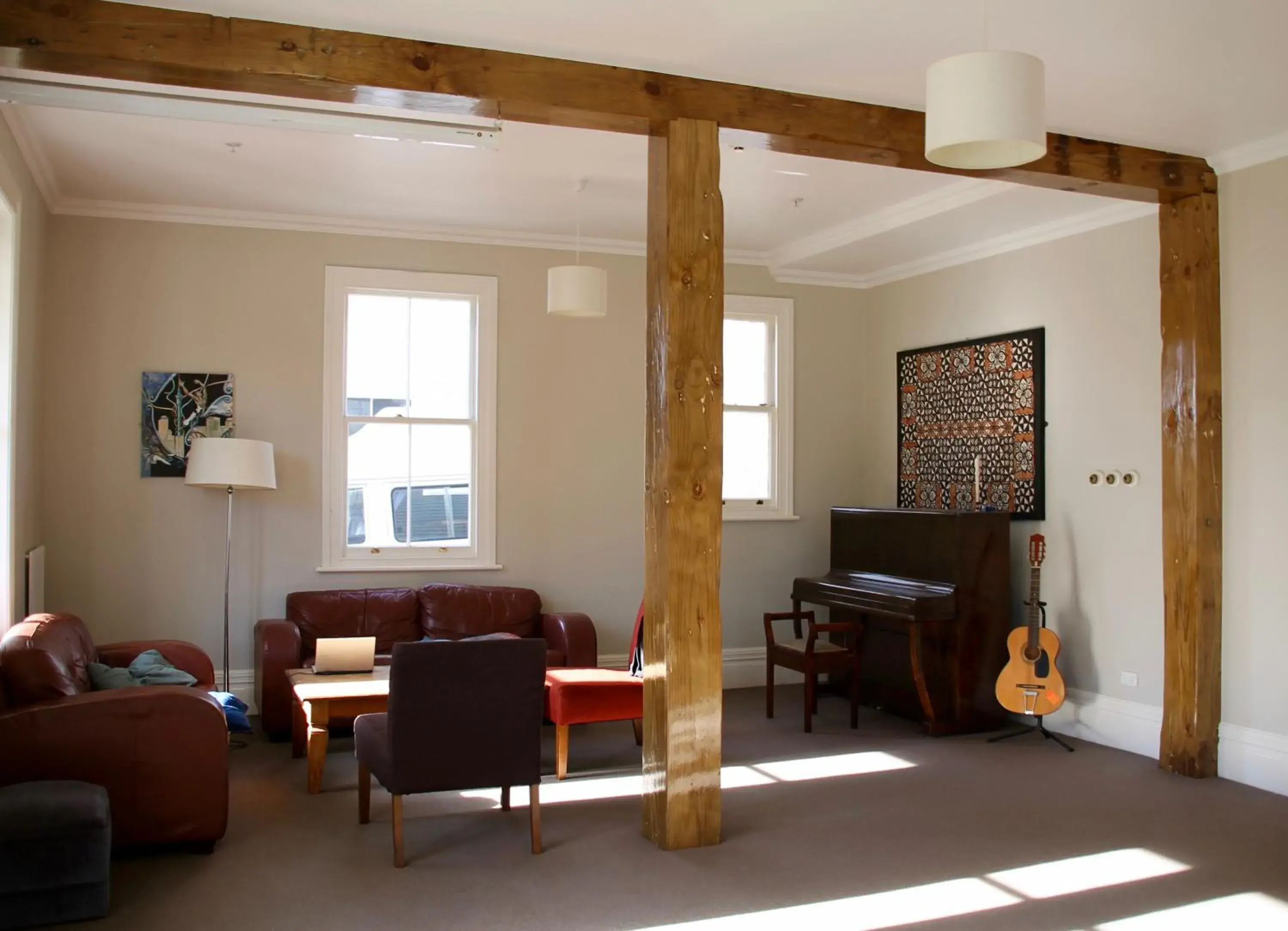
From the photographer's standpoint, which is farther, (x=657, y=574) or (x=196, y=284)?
(x=196, y=284)

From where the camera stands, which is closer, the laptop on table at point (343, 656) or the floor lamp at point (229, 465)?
the laptop on table at point (343, 656)

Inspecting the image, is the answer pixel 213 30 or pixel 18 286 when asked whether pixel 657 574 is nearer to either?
pixel 213 30

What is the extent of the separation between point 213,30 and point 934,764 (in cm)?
482

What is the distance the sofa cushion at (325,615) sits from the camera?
6715 millimetres

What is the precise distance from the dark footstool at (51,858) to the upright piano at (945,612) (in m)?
4.41

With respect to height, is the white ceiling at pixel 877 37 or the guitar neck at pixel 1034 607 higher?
the white ceiling at pixel 877 37

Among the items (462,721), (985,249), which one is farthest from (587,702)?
(985,249)

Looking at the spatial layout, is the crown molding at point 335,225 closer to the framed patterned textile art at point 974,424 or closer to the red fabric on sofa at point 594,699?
Answer: the framed patterned textile art at point 974,424

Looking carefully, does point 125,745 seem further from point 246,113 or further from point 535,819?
point 246,113

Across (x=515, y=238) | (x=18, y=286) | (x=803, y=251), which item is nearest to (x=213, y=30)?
(x=18, y=286)

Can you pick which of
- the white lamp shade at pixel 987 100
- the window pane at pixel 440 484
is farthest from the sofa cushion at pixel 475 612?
the white lamp shade at pixel 987 100

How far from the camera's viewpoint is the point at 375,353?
7.39 m

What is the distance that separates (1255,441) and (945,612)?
191 cm

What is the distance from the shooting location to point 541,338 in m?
7.70
